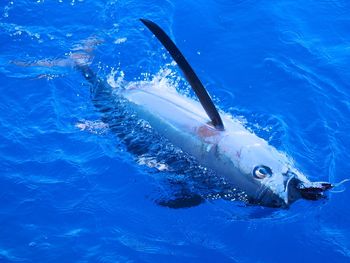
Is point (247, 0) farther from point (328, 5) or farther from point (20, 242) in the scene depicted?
point (20, 242)

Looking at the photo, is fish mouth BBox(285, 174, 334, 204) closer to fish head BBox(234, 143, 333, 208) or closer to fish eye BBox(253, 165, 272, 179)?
fish head BBox(234, 143, 333, 208)

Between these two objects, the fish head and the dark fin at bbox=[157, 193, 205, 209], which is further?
the dark fin at bbox=[157, 193, 205, 209]

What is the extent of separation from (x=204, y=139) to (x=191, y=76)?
70 centimetres

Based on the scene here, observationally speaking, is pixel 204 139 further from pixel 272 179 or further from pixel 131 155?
pixel 131 155

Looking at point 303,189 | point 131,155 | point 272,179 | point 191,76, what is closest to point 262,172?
point 272,179

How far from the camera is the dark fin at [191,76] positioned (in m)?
4.69

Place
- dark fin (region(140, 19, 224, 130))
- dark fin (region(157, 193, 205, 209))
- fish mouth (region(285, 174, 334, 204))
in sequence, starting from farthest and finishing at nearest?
1. dark fin (region(157, 193, 205, 209))
2. dark fin (region(140, 19, 224, 130))
3. fish mouth (region(285, 174, 334, 204))

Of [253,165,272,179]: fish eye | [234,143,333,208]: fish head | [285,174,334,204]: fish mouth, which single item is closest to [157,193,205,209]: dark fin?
[234,143,333,208]: fish head

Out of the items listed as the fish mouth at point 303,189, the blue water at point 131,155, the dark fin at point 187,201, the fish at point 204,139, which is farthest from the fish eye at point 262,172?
the dark fin at point 187,201

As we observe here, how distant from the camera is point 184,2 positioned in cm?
921

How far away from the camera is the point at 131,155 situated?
19.5ft

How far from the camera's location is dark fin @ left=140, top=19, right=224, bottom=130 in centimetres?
469

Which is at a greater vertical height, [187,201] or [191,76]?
[191,76]

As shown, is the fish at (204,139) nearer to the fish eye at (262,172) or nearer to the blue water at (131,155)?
the fish eye at (262,172)
